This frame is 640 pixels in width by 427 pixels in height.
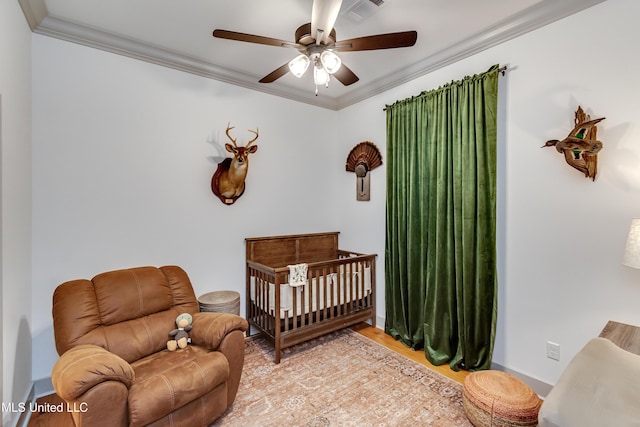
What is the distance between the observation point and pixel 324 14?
1.49m

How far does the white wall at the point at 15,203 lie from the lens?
5.32 ft

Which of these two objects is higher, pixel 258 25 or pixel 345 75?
pixel 258 25

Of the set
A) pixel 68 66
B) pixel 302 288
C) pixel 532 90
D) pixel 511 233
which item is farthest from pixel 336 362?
pixel 68 66

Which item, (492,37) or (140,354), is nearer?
(140,354)

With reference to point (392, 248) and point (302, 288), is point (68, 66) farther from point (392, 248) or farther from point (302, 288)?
point (392, 248)

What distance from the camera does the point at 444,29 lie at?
2.32 m

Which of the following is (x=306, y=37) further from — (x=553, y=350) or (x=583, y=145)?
(x=553, y=350)

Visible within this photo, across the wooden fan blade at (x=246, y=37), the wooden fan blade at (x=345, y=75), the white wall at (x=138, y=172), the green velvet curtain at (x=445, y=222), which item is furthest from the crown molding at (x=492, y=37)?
the wooden fan blade at (x=246, y=37)

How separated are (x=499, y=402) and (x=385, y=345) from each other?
133 centimetres

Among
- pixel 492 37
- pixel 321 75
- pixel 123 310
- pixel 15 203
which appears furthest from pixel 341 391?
pixel 492 37

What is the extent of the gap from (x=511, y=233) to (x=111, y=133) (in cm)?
338

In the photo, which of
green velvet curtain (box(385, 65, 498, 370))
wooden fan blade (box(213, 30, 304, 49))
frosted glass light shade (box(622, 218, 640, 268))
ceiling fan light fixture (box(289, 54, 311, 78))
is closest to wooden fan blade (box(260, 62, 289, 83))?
ceiling fan light fixture (box(289, 54, 311, 78))

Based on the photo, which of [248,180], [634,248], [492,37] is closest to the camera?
[634,248]

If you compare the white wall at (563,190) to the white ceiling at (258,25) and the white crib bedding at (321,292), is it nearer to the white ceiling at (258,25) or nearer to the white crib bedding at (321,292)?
the white ceiling at (258,25)
